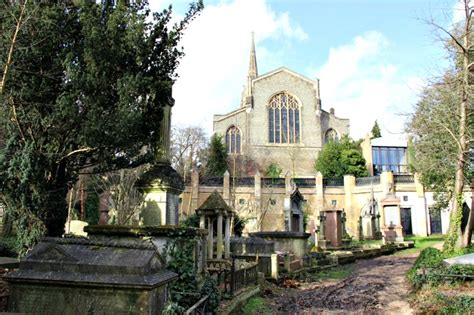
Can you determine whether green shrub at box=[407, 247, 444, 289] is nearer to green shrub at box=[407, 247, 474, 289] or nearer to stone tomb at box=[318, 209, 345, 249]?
green shrub at box=[407, 247, 474, 289]

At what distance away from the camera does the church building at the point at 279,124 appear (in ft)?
160

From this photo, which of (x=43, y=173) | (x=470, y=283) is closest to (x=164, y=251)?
(x=43, y=173)

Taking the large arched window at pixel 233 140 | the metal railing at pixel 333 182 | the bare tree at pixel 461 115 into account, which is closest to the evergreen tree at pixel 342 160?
the metal railing at pixel 333 182

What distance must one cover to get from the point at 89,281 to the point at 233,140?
43709 mm

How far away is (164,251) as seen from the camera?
305 inches

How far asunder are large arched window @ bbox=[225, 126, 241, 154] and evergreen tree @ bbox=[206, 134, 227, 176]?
2.20 meters

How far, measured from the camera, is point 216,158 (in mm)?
45844

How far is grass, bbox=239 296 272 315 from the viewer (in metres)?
9.67

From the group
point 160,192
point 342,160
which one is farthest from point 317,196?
point 160,192

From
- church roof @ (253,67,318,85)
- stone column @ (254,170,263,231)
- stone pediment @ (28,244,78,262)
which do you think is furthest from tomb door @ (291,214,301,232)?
church roof @ (253,67,318,85)

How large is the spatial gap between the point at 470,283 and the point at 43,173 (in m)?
10.4

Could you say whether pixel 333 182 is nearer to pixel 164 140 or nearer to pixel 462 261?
pixel 462 261

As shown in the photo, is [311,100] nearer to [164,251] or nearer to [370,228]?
[370,228]

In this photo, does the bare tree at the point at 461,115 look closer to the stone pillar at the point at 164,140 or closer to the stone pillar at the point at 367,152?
the stone pillar at the point at 164,140
